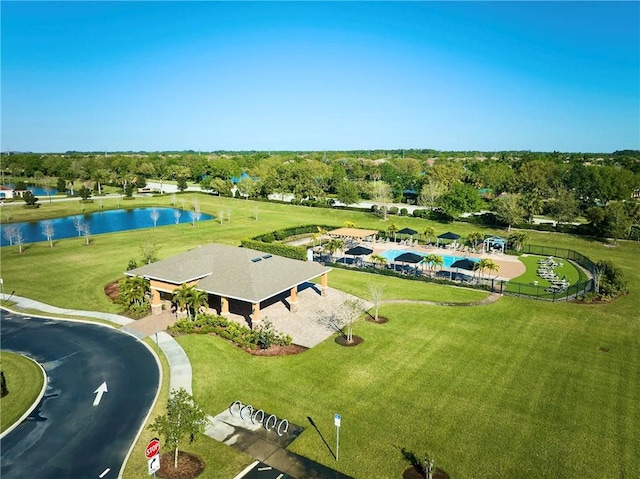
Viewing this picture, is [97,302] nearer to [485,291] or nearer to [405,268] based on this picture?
[405,268]

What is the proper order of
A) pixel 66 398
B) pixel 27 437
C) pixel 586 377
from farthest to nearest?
pixel 586 377 → pixel 66 398 → pixel 27 437

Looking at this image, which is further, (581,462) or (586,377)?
(586,377)

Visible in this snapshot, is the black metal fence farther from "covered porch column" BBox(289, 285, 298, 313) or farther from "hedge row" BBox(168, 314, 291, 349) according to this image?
"hedge row" BBox(168, 314, 291, 349)

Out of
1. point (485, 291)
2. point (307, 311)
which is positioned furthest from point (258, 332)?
point (485, 291)

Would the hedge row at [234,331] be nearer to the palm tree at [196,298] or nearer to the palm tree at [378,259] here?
the palm tree at [196,298]

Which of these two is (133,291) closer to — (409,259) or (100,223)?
(409,259)

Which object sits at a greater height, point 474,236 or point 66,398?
point 474,236
